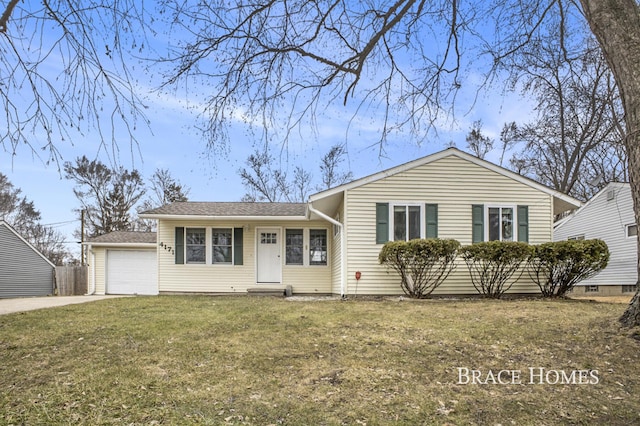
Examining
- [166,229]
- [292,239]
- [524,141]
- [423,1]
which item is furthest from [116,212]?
[423,1]

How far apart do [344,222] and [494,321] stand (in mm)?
5019

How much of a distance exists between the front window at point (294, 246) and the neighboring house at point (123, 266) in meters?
6.27

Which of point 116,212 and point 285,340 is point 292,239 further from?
point 116,212

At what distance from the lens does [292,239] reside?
47.2ft

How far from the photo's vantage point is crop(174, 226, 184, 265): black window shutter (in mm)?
14055

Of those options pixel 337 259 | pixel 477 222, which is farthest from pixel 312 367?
pixel 477 222

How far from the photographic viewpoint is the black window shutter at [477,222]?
1156cm

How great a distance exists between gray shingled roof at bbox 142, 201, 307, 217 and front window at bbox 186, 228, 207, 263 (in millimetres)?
665

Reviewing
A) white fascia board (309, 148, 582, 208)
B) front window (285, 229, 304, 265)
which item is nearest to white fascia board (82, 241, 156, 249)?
front window (285, 229, 304, 265)

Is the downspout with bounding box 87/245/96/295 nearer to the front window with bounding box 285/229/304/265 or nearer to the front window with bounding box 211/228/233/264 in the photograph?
the front window with bounding box 211/228/233/264

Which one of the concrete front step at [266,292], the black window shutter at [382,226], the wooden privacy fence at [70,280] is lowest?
the wooden privacy fence at [70,280]

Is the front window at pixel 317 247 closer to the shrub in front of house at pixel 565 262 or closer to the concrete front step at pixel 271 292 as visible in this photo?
the concrete front step at pixel 271 292

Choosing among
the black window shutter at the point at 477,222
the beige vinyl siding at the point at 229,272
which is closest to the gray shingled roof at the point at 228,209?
the beige vinyl siding at the point at 229,272

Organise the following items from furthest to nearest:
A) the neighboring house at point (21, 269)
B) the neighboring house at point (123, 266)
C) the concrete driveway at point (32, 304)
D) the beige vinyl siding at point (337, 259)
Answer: the neighboring house at point (21, 269) → the neighboring house at point (123, 266) → the beige vinyl siding at point (337, 259) → the concrete driveway at point (32, 304)
